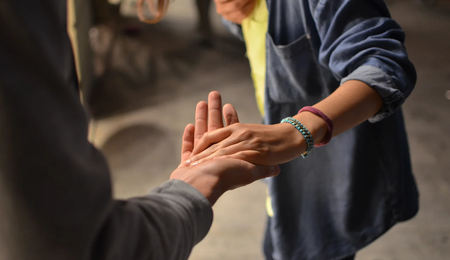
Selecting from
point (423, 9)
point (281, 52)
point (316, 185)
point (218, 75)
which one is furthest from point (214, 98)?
point (423, 9)

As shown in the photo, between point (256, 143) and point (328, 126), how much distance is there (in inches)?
→ 5.0

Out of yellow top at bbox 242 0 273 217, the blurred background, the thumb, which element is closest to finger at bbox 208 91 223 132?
the thumb

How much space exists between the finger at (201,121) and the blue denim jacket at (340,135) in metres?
0.21

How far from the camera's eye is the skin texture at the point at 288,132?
1.89 ft

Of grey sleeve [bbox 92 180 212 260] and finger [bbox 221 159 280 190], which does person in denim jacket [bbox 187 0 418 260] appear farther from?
grey sleeve [bbox 92 180 212 260]

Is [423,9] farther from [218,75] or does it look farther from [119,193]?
[119,193]

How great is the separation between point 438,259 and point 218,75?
1.60 m

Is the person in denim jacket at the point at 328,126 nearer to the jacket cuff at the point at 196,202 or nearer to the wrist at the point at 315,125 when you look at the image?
the wrist at the point at 315,125

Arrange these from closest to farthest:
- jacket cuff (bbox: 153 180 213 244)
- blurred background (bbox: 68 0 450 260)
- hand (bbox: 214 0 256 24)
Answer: jacket cuff (bbox: 153 180 213 244) < hand (bbox: 214 0 256 24) < blurred background (bbox: 68 0 450 260)

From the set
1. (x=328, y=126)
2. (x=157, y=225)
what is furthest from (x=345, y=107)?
(x=157, y=225)

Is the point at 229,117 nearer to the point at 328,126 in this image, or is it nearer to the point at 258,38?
the point at 328,126

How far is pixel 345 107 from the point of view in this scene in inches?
23.7

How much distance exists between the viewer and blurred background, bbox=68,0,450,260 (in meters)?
1.47

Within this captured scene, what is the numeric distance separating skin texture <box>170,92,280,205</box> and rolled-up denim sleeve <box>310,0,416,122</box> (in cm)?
21
